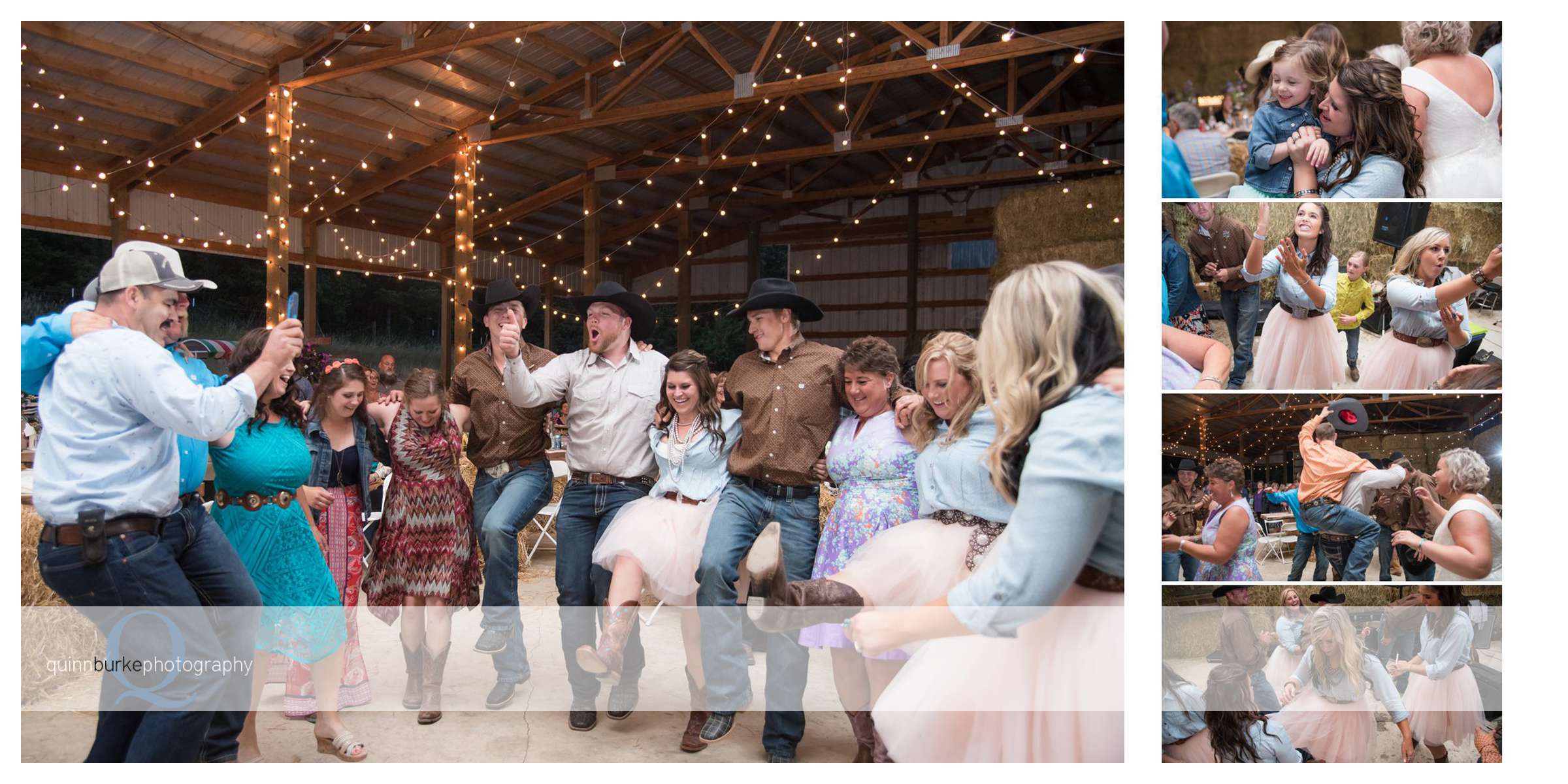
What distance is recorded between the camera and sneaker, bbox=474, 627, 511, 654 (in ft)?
11.2

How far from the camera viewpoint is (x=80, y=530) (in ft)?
7.41

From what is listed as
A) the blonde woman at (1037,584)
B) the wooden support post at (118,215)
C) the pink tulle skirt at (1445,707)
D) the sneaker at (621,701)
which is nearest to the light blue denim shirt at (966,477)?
the blonde woman at (1037,584)

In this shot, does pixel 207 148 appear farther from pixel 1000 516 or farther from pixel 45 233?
pixel 1000 516

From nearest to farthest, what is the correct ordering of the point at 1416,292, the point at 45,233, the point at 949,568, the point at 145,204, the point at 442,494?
1. the point at 1416,292
2. the point at 949,568
3. the point at 442,494
4. the point at 45,233
5. the point at 145,204

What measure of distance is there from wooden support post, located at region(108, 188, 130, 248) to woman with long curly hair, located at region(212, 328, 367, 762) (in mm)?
3384

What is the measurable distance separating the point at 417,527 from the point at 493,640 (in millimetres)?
544

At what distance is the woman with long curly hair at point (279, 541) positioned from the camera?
2.79 meters

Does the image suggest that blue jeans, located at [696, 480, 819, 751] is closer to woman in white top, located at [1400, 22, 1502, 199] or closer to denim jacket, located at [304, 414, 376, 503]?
denim jacket, located at [304, 414, 376, 503]

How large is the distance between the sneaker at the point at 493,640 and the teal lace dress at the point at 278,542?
23.8 inches

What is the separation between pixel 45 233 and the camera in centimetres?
385

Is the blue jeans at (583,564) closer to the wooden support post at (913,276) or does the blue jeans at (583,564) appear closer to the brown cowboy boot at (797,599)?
the brown cowboy boot at (797,599)

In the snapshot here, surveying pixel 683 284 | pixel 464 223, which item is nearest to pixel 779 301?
pixel 464 223
